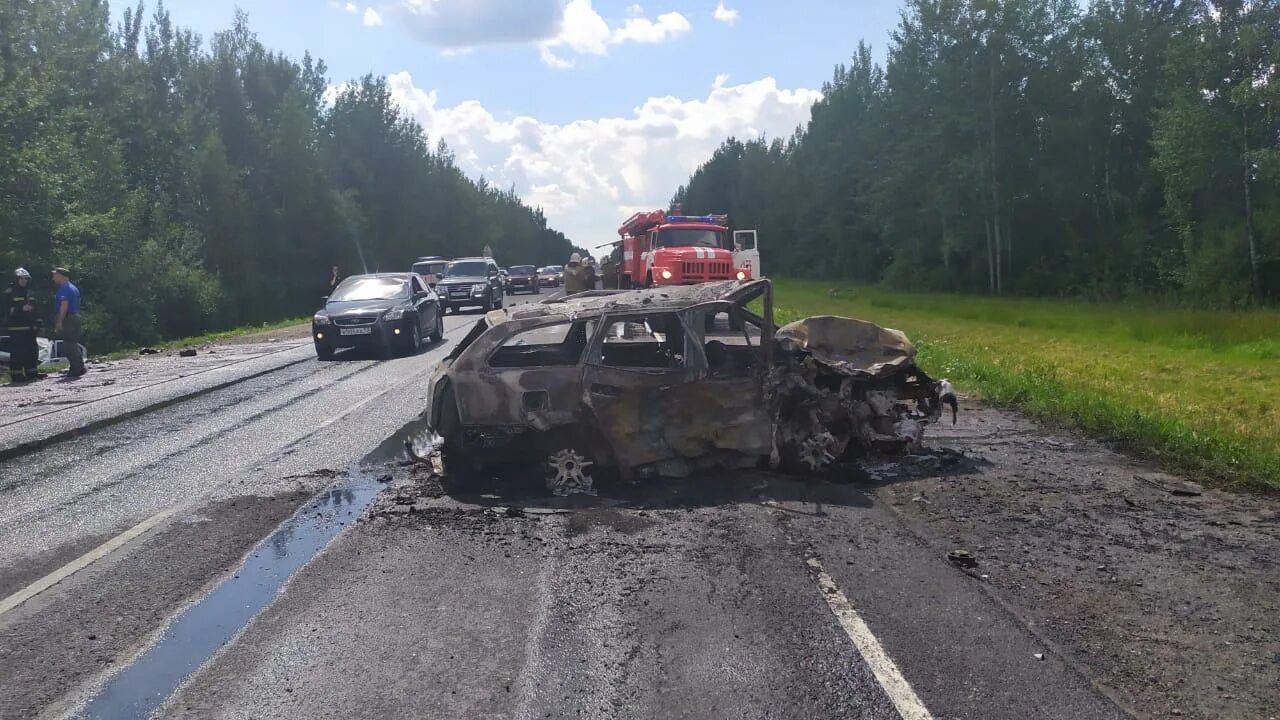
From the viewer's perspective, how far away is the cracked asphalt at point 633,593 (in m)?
4.09

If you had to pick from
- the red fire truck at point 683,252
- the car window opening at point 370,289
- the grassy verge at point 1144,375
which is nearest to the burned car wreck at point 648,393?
the grassy verge at point 1144,375

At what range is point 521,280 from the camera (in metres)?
58.7

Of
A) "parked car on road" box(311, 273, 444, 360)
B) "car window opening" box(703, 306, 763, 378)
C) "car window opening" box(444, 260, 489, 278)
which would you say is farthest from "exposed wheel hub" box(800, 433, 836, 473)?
"car window opening" box(444, 260, 489, 278)

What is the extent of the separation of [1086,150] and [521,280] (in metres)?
31.5

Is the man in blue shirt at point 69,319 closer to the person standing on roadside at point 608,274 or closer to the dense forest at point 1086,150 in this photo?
the person standing on roadside at point 608,274

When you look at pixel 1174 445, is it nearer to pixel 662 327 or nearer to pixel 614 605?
pixel 662 327

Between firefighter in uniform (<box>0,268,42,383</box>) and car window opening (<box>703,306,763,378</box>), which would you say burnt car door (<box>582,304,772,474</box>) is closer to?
car window opening (<box>703,306,763,378</box>)

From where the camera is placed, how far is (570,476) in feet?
25.1

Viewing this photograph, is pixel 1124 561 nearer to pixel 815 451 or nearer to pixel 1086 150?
pixel 815 451

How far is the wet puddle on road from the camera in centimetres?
415

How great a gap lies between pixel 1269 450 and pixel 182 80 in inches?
2476

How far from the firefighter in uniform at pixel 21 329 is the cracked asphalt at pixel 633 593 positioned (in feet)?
31.6

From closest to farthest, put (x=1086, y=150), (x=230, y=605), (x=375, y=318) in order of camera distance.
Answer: (x=230, y=605)
(x=375, y=318)
(x=1086, y=150)

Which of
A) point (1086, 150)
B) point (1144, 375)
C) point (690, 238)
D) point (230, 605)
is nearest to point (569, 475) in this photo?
point (230, 605)
